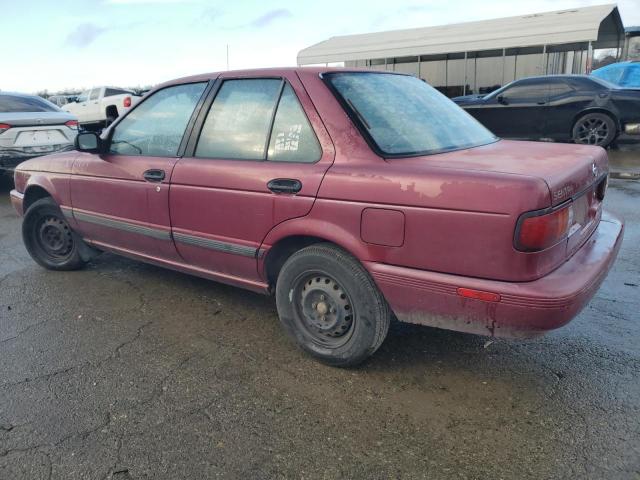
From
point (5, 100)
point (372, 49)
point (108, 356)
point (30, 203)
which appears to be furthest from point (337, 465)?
point (372, 49)

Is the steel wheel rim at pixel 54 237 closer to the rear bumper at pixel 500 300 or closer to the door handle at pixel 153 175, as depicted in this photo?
the door handle at pixel 153 175

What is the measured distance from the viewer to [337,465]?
2189mm

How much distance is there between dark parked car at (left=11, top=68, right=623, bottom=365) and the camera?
2318 millimetres

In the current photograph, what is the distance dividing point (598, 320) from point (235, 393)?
7.62 feet

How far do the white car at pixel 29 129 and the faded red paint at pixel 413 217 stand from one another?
5510mm

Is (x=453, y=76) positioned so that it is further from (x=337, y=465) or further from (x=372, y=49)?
(x=337, y=465)

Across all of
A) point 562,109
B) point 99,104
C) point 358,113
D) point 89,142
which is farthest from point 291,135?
point 99,104

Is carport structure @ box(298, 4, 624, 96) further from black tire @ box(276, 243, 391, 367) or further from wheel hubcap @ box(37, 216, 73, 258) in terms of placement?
black tire @ box(276, 243, 391, 367)

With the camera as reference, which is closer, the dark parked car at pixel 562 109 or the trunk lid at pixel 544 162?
the trunk lid at pixel 544 162

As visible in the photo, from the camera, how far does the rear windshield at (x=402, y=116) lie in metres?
2.83

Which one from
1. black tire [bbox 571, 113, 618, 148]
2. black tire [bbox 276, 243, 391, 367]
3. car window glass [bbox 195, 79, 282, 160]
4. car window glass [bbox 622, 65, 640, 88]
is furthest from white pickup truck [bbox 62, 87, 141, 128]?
black tire [bbox 276, 243, 391, 367]

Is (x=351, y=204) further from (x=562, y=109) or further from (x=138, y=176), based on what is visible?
(x=562, y=109)

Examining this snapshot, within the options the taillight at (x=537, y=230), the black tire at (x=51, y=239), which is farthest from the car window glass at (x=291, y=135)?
Result: the black tire at (x=51, y=239)

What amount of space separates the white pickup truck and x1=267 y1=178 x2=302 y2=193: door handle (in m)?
17.4
